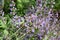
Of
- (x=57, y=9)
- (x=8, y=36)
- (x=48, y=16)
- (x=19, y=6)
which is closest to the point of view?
(x=8, y=36)

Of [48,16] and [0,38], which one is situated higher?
[48,16]

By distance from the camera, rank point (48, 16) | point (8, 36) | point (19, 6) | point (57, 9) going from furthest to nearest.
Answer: point (57, 9) → point (19, 6) → point (48, 16) → point (8, 36)

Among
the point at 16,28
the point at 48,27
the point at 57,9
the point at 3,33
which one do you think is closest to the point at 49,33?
the point at 48,27

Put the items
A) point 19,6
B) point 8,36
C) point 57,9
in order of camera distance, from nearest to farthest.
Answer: point 8,36
point 19,6
point 57,9

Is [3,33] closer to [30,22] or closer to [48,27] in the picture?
[30,22]

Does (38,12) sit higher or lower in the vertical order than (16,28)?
higher

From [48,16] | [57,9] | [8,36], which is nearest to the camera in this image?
[8,36]

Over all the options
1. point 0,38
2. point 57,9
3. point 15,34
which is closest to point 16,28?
point 15,34

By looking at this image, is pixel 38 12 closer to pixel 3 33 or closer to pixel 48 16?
pixel 48 16

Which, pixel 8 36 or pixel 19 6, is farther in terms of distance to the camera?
pixel 19 6
